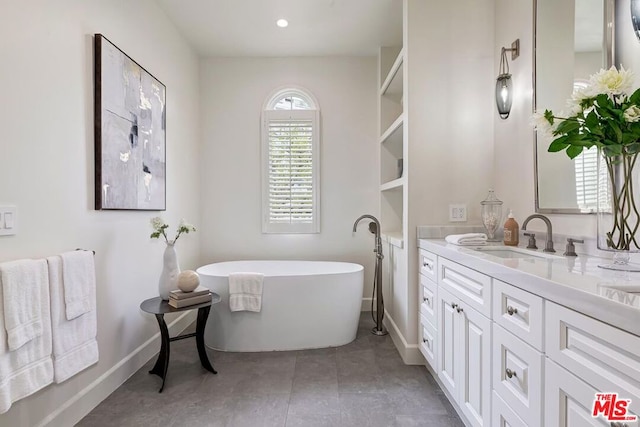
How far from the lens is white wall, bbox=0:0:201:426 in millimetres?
1506

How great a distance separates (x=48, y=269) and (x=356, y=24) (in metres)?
3.04

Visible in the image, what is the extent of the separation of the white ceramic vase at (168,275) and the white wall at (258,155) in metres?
1.36

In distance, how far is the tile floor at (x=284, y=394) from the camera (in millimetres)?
1890

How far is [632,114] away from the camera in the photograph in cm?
112

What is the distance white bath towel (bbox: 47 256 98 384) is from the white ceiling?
2418 millimetres

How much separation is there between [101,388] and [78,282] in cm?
81

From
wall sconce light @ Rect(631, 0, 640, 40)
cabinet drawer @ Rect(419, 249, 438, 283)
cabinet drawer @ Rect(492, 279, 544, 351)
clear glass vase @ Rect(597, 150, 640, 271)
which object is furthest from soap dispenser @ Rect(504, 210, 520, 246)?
wall sconce light @ Rect(631, 0, 640, 40)

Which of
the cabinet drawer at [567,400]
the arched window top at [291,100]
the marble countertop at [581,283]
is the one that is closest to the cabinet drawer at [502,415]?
the cabinet drawer at [567,400]

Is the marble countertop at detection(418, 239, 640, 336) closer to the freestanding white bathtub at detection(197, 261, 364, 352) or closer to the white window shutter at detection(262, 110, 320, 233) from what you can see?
the freestanding white bathtub at detection(197, 261, 364, 352)

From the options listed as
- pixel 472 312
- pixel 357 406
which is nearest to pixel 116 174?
pixel 357 406

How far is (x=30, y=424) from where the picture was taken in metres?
1.57

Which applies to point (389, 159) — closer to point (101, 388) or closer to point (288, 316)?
point (288, 316)

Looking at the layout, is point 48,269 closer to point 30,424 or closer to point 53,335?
point 53,335

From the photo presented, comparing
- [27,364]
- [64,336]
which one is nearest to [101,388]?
[64,336]
